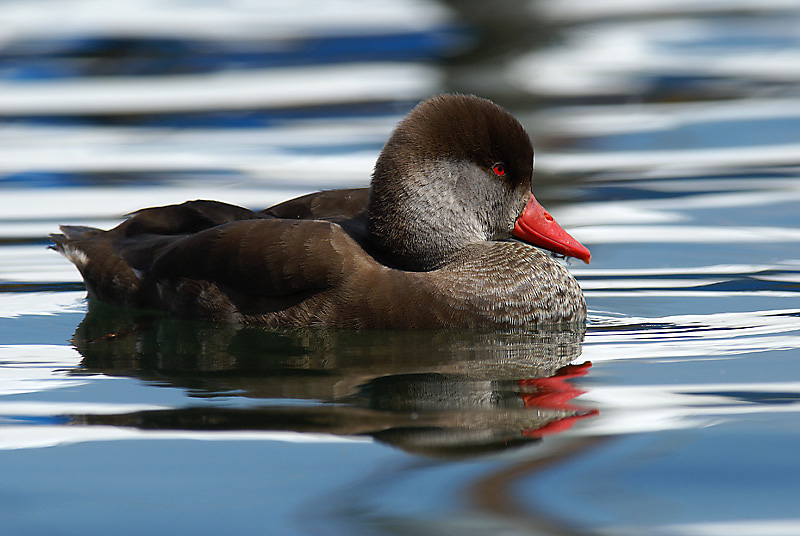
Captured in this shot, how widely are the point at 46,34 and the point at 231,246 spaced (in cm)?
1169

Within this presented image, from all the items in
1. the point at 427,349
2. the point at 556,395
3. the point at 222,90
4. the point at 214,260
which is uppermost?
the point at 222,90

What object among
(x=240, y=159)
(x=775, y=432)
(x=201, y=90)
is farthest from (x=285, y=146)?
(x=775, y=432)

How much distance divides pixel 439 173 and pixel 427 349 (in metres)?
0.91

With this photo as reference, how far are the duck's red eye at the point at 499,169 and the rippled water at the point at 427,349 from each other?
831 millimetres

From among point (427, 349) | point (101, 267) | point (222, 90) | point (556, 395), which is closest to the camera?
point (556, 395)

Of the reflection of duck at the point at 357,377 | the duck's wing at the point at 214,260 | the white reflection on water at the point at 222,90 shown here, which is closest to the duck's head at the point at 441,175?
the duck's wing at the point at 214,260

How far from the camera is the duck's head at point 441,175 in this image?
5828 mm

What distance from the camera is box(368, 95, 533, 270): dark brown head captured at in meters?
5.83

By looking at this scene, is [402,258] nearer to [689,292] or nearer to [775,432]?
[689,292]

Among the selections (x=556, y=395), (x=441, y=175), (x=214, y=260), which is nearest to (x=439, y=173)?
(x=441, y=175)

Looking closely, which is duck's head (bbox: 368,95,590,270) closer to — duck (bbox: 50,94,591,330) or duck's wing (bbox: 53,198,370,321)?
duck (bbox: 50,94,591,330)

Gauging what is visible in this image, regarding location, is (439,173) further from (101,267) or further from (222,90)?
(222,90)

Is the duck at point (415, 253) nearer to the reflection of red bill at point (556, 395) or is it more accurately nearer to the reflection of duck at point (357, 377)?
the reflection of duck at point (357, 377)

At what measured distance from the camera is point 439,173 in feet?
19.3
